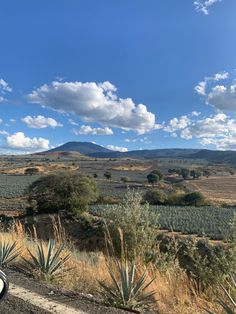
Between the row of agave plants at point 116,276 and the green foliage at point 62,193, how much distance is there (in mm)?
33804

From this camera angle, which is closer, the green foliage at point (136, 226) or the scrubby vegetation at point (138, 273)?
the scrubby vegetation at point (138, 273)

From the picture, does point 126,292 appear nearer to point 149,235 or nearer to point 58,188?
point 149,235

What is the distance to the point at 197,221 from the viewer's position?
133ft

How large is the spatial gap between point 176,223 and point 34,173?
88661mm

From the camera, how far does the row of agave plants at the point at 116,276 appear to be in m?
4.97

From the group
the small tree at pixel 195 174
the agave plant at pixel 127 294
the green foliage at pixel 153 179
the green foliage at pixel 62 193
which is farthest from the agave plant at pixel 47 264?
the small tree at pixel 195 174

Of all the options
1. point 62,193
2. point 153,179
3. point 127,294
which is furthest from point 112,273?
point 153,179

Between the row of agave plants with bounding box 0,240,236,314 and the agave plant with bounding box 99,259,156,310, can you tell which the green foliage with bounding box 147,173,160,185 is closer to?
the row of agave plants with bounding box 0,240,236,314

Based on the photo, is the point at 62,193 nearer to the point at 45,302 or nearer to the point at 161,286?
the point at 161,286

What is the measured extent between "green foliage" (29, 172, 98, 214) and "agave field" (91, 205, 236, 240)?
195 cm

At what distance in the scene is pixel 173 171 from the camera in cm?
13588

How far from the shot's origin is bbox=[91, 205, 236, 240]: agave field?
3453 centimetres

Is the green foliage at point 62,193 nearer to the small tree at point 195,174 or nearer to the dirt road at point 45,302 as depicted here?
the dirt road at point 45,302

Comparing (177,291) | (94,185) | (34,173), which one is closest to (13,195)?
(94,185)
